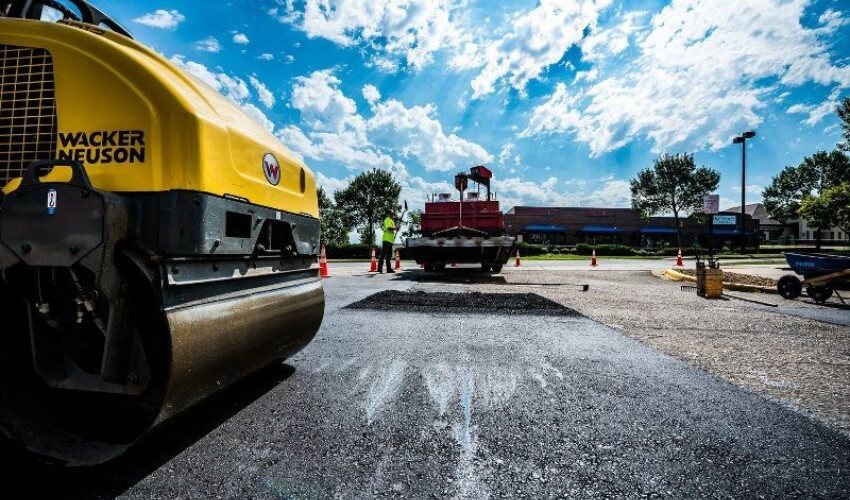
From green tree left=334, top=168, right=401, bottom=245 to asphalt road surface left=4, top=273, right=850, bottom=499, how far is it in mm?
46214

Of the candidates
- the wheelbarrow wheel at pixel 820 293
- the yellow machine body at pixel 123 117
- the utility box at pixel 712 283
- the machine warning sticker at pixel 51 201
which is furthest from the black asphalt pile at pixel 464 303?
the wheelbarrow wheel at pixel 820 293

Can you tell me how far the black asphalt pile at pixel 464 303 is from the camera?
20.1 ft

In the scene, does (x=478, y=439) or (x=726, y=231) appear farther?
(x=726, y=231)

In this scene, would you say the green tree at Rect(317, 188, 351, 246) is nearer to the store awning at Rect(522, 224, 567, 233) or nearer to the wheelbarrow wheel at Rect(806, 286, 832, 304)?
the store awning at Rect(522, 224, 567, 233)

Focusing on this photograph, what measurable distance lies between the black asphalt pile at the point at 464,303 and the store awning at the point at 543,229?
45257 mm

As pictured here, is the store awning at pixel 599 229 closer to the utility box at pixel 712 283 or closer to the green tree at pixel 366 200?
the green tree at pixel 366 200

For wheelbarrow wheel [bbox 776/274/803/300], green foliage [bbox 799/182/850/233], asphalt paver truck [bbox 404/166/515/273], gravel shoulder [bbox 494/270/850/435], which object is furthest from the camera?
green foliage [bbox 799/182/850/233]

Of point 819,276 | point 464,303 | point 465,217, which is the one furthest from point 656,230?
point 464,303

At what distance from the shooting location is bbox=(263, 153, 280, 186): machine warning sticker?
2539 millimetres

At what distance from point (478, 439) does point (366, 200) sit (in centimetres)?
4828

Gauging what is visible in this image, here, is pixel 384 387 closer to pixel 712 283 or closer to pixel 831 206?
pixel 712 283

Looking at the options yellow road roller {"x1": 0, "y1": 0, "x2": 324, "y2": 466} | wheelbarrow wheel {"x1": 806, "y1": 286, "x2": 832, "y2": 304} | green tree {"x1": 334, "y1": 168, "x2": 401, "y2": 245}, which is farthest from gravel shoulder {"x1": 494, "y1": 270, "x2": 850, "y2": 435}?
green tree {"x1": 334, "y1": 168, "x2": 401, "y2": 245}

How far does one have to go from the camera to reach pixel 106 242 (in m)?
1.72

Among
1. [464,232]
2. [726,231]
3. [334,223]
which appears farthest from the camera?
[726,231]
